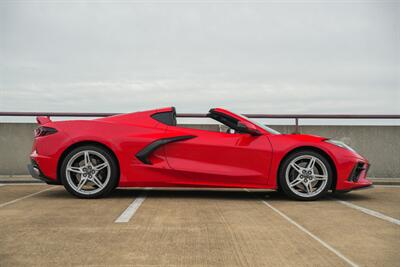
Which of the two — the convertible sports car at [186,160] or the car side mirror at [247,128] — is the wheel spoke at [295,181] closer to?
the convertible sports car at [186,160]

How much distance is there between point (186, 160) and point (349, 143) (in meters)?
5.04

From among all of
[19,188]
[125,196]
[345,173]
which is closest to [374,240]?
[345,173]

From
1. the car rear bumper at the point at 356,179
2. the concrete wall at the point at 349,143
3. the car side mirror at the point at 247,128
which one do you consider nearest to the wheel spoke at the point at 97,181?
the car side mirror at the point at 247,128

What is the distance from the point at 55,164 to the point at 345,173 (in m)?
3.98

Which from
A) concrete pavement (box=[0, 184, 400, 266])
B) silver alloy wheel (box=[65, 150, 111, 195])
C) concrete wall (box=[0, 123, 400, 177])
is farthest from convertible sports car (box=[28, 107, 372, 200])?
concrete wall (box=[0, 123, 400, 177])

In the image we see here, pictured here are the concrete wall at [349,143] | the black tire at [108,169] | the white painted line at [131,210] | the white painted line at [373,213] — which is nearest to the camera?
the white painted line at [131,210]

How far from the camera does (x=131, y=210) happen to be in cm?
542

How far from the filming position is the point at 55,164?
643 centimetres

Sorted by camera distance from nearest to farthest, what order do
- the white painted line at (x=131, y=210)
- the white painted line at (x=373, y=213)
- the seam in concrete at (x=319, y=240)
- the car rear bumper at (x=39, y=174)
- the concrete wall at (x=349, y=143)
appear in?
1. the seam in concrete at (x=319, y=240)
2. the white painted line at (x=131, y=210)
3. the white painted line at (x=373, y=213)
4. the car rear bumper at (x=39, y=174)
5. the concrete wall at (x=349, y=143)

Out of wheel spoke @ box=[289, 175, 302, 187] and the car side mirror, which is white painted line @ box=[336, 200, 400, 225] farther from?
the car side mirror

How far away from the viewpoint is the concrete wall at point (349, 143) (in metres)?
10.1

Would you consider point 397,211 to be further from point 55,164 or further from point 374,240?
point 55,164

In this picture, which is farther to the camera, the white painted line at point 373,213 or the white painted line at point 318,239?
the white painted line at point 373,213

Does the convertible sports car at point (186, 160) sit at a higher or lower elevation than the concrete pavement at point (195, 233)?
higher
